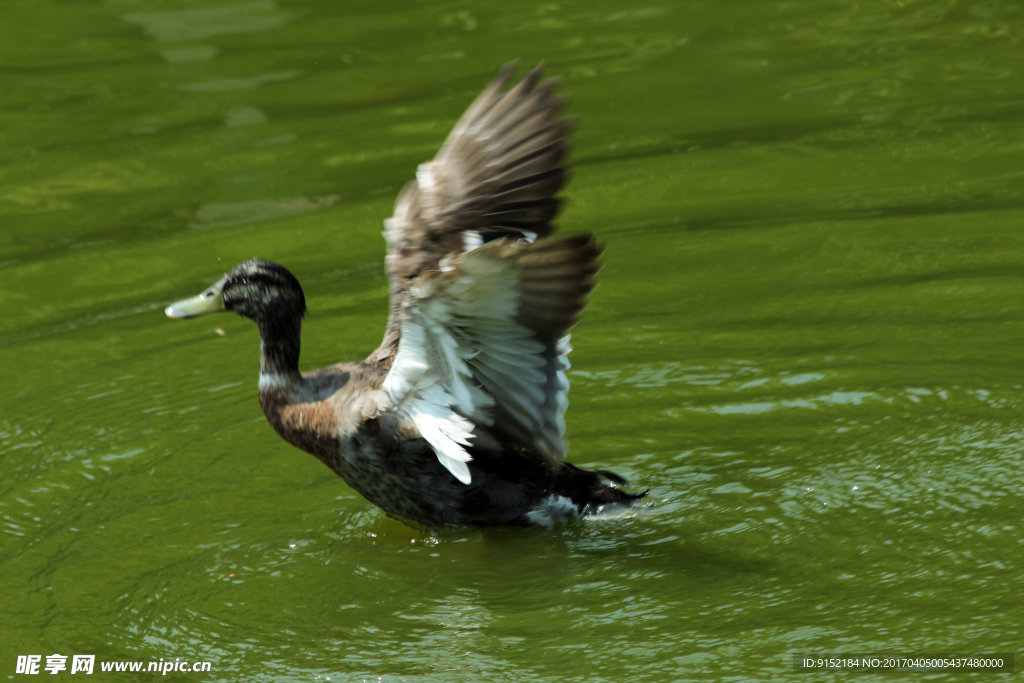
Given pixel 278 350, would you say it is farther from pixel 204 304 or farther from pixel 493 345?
pixel 493 345

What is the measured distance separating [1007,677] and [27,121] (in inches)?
326

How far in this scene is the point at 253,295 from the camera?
4793 millimetres

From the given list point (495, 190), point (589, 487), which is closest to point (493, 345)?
point (589, 487)

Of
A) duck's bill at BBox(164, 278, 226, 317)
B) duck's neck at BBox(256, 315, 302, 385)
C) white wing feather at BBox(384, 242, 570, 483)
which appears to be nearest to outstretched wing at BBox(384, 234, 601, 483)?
white wing feather at BBox(384, 242, 570, 483)

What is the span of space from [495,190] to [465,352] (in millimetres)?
919

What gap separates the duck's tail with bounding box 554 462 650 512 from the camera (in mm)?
4594

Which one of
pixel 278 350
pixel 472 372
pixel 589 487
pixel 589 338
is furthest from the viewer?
pixel 589 338

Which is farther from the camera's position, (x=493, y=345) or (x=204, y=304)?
(x=204, y=304)

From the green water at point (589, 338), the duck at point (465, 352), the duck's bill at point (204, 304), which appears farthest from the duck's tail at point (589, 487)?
the duck's bill at point (204, 304)

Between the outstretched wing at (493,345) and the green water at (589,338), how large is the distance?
51 centimetres

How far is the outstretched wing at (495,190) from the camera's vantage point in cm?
474

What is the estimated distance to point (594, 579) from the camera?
4.23 metres

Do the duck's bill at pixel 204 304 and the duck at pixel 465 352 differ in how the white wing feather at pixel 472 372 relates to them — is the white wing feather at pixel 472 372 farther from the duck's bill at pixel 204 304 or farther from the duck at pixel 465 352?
the duck's bill at pixel 204 304

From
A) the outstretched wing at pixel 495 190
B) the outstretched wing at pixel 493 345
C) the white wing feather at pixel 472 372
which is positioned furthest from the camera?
the outstretched wing at pixel 495 190
